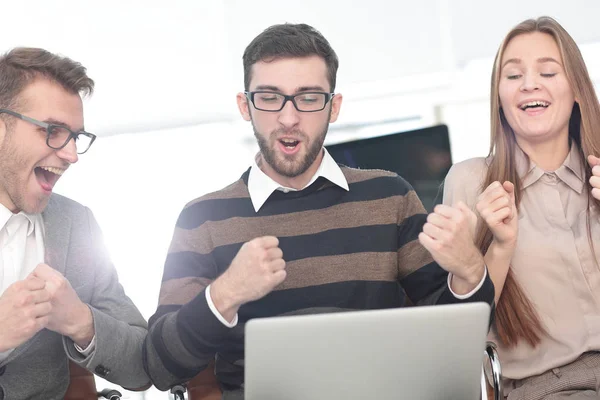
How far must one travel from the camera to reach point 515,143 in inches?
90.3

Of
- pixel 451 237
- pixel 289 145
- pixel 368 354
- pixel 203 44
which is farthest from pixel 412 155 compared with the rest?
pixel 203 44

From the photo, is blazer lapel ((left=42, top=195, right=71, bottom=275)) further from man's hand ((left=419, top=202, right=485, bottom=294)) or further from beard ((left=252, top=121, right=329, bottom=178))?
man's hand ((left=419, top=202, right=485, bottom=294))

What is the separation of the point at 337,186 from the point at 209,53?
9.00 ft

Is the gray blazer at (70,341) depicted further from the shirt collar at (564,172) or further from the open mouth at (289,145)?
the shirt collar at (564,172)

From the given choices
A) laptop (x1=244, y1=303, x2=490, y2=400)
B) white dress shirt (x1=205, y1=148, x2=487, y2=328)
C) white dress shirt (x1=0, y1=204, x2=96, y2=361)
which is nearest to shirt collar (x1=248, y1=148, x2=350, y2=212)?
white dress shirt (x1=205, y1=148, x2=487, y2=328)

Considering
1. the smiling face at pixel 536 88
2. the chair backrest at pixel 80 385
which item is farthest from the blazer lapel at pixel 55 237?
the smiling face at pixel 536 88

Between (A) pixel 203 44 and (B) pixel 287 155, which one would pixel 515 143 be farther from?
(A) pixel 203 44

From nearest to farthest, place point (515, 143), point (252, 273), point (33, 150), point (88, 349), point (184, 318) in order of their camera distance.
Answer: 1. point (252, 273)
2. point (184, 318)
3. point (88, 349)
4. point (33, 150)
5. point (515, 143)

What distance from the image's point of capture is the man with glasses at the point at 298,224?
2.06 meters

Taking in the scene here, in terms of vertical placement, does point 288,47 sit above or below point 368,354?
above

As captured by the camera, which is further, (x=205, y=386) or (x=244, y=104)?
(x=244, y=104)

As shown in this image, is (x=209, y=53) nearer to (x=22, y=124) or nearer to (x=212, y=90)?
(x=212, y=90)

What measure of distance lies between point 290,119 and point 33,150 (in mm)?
676

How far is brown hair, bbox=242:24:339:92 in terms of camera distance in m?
2.13
